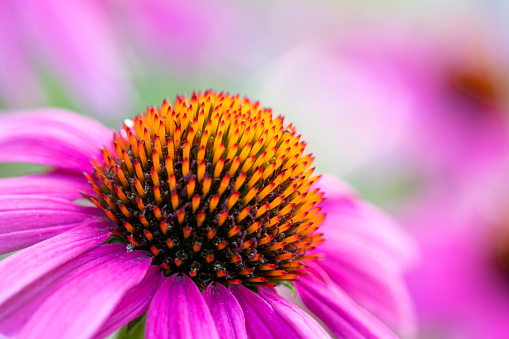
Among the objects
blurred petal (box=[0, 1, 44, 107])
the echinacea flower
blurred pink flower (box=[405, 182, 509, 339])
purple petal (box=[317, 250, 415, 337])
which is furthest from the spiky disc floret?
blurred pink flower (box=[405, 182, 509, 339])

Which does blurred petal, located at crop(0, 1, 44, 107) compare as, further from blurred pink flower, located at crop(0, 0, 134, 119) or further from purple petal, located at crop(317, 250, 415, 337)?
purple petal, located at crop(317, 250, 415, 337)

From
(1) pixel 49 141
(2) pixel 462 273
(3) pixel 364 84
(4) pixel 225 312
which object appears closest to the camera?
(4) pixel 225 312

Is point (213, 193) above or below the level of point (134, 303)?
above

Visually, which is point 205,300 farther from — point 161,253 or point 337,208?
point 337,208

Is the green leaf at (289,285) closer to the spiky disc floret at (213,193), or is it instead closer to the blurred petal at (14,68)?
the spiky disc floret at (213,193)

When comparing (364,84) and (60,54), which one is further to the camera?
(364,84)

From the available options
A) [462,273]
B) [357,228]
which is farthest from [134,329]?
[462,273]

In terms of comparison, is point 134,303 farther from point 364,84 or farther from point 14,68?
point 364,84

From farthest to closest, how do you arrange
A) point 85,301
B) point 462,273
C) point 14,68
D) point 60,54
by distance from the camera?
point 462,273, point 60,54, point 14,68, point 85,301
